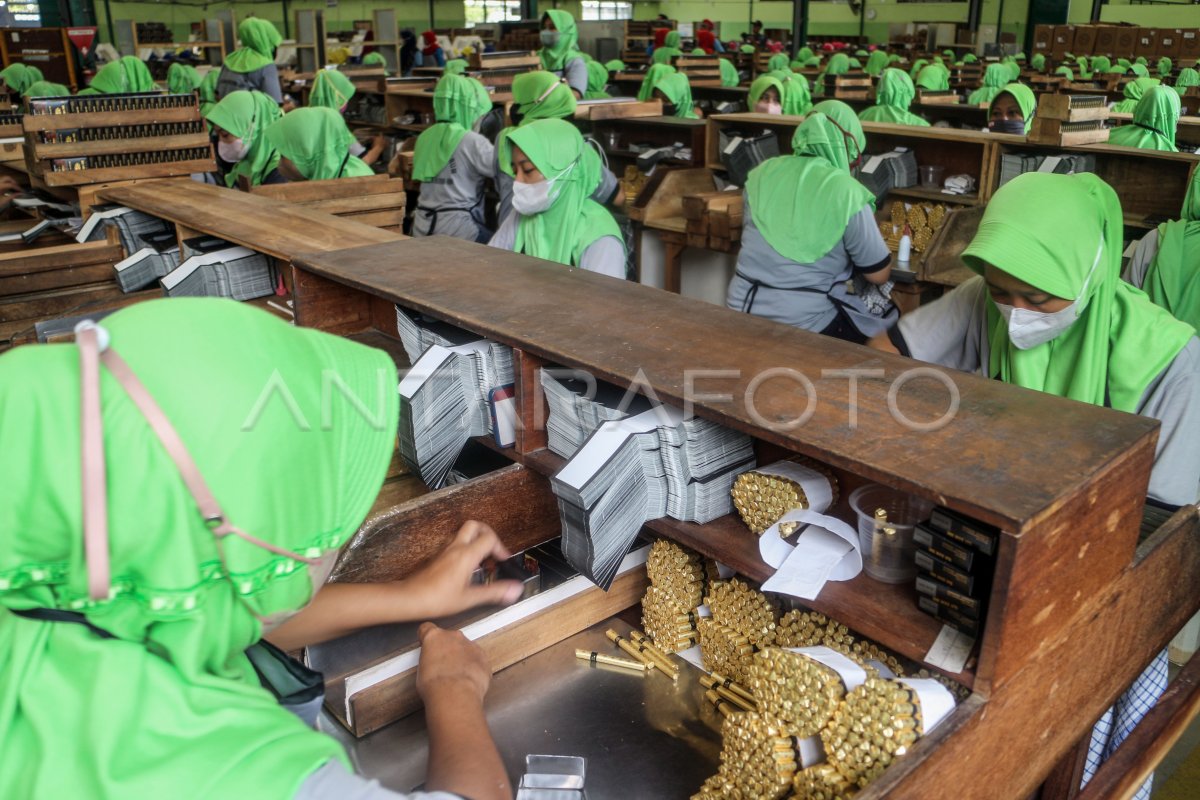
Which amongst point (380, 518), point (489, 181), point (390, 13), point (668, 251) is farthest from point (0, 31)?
point (380, 518)

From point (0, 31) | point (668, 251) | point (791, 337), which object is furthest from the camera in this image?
point (0, 31)

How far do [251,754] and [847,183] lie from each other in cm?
328

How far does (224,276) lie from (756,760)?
2.69 m

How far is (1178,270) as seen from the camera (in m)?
3.51

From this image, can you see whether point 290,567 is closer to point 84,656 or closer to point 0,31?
point 84,656

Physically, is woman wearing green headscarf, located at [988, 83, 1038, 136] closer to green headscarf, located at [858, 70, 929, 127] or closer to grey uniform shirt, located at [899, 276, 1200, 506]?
green headscarf, located at [858, 70, 929, 127]

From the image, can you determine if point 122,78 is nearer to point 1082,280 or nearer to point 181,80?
point 181,80

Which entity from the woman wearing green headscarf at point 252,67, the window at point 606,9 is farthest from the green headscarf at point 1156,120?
the window at point 606,9

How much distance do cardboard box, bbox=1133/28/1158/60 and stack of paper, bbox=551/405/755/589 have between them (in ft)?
55.4

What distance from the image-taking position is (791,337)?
1.86 m

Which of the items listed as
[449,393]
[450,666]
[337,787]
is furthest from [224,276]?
[337,787]

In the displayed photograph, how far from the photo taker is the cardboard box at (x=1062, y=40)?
54.1 feet

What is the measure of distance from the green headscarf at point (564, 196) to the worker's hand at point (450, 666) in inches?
92.7

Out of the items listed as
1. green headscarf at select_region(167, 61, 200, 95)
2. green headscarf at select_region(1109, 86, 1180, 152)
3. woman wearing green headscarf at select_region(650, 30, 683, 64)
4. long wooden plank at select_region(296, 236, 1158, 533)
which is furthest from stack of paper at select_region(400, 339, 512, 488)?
woman wearing green headscarf at select_region(650, 30, 683, 64)
